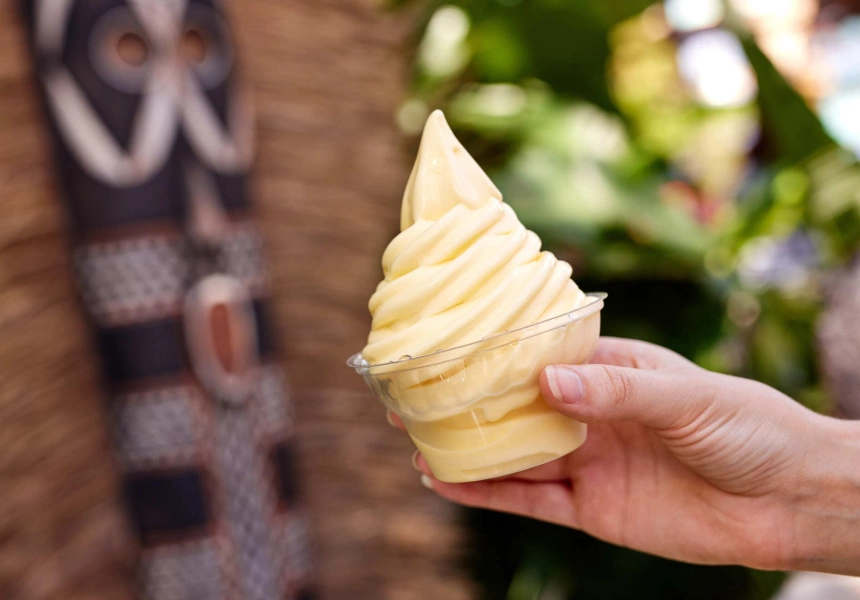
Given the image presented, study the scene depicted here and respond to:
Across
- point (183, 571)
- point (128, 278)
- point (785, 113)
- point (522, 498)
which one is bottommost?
point (183, 571)

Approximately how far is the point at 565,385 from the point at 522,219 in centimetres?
101

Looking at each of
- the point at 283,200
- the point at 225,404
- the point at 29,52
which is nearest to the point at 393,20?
the point at 283,200

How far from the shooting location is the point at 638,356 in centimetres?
104

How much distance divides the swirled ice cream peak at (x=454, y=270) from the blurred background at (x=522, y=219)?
86cm

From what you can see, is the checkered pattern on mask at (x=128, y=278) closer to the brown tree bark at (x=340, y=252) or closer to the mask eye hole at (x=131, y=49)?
the mask eye hole at (x=131, y=49)

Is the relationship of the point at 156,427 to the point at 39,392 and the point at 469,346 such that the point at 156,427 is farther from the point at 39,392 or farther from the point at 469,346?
the point at 469,346

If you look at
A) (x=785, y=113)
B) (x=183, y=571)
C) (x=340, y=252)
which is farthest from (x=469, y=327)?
(x=785, y=113)

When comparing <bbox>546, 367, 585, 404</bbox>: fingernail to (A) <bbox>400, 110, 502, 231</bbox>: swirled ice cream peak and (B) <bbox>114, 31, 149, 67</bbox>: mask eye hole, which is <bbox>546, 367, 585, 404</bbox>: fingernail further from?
(B) <bbox>114, 31, 149, 67</bbox>: mask eye hole

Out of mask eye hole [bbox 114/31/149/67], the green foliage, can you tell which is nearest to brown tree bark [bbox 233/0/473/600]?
the green foliage

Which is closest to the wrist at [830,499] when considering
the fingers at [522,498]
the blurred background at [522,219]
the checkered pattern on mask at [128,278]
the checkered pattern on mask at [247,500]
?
the fingers at [522,498]

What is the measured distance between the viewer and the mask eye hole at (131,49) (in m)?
1.29

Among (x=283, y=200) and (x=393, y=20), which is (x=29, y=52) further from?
(x=393, y=20)

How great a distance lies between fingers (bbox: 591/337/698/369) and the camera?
3.34 feet

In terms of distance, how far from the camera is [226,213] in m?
1.42
